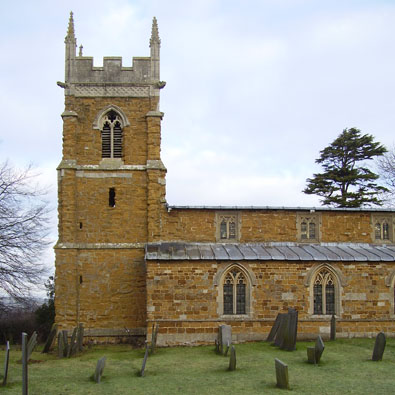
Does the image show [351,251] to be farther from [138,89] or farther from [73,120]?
[73,120]

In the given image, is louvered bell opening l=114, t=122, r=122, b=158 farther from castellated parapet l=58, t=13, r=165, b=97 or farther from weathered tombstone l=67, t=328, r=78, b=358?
weathered tombstone l=67, t=328, r=78, b=358

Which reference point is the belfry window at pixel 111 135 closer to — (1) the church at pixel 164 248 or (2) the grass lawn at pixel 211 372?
(1) the church at pixel 164 248

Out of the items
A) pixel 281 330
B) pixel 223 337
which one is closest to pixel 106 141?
pixel 223 337

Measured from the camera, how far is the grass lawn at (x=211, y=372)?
13.1 m

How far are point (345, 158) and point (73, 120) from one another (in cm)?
2842

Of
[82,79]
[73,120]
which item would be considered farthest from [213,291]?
[82,79]

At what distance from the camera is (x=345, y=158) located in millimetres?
→ 45219

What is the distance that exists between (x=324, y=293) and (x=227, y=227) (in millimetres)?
5136

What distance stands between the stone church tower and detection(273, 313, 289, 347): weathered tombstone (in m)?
6.18

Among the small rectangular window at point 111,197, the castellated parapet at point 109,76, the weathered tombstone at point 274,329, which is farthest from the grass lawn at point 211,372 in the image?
the castellated parapet at point 109,76

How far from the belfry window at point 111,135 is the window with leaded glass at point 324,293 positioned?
1052 cm

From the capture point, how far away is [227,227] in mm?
23641

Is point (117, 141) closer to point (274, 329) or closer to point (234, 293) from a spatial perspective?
point (234, 293)

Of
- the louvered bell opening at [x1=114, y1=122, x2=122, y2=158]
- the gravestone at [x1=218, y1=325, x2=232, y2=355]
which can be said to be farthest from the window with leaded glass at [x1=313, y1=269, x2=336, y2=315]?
the louvered bell opening at [x1=114, y1=122, x2=122, y2=158]
